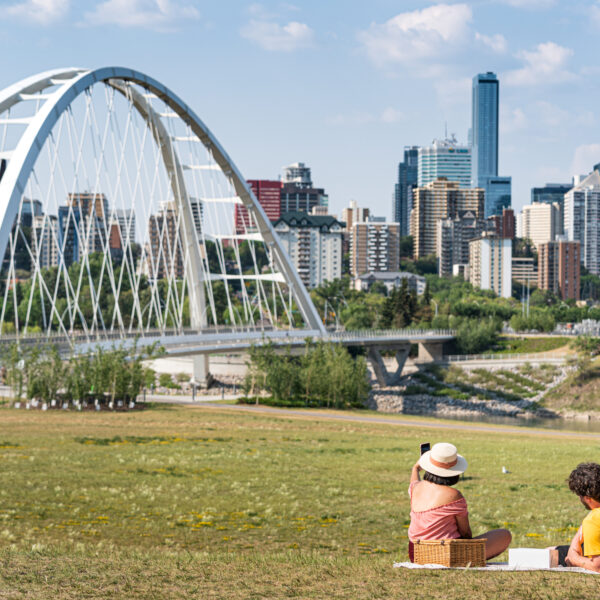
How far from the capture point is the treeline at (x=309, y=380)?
5419 centimetres

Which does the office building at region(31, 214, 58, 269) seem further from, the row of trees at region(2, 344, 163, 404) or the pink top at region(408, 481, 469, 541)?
the pink top at region(408, 481, 469, 541)

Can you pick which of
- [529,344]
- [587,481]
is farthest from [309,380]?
[529,344]

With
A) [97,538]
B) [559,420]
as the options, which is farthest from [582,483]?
[559,420]

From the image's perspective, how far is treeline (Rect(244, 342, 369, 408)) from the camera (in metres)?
54.2

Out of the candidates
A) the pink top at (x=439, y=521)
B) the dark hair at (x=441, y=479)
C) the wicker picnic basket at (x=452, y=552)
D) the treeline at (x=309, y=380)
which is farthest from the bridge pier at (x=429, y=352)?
the dark hair at (x=441, y=479)

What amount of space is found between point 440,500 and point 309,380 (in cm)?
4646

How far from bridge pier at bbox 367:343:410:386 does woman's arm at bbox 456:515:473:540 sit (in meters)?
84.5

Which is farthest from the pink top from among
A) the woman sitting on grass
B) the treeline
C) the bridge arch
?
the treeline

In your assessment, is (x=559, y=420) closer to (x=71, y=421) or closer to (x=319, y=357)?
(x=319, y=357)

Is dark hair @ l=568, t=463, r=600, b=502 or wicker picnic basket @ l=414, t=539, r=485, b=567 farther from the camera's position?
wicker picnic basket @ l=414, t=539, r=485, b=567

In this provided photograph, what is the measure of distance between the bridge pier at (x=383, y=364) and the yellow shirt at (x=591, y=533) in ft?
278

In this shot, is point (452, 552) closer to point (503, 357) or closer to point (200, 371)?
point (200, 371)

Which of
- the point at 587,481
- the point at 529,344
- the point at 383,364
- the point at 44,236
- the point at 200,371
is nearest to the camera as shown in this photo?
the point at 587,481

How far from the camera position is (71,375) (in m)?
41.1
